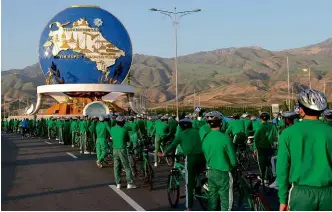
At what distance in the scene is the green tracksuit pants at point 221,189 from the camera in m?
6.13

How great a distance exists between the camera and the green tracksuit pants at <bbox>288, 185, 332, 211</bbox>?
3922 millimetres

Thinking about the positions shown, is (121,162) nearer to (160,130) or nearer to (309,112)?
(160,130)

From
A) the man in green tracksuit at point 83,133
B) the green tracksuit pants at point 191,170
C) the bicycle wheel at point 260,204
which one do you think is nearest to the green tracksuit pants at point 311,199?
the bicycle wheel at point 260,204

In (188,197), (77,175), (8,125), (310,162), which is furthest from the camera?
(8,125)

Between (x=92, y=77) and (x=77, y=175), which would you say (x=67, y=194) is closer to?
(x=77, y=175)

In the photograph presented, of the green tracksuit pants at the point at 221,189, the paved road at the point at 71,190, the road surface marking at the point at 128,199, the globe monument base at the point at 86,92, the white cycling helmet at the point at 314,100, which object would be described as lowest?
the paved road at the point at 71,190

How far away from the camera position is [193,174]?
7.89 metres

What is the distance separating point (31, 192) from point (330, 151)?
820 centimetres

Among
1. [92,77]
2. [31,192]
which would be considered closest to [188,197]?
[31,192]

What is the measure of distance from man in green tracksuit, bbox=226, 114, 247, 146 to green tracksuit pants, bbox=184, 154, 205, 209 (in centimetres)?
631

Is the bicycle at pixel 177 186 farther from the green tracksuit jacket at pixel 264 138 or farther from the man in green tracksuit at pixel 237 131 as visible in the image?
the man in green tracksuit at pixel 237 131

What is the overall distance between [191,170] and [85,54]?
1952 inches

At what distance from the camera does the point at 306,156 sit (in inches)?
160

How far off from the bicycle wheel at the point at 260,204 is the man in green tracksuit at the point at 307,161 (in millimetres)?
2267
